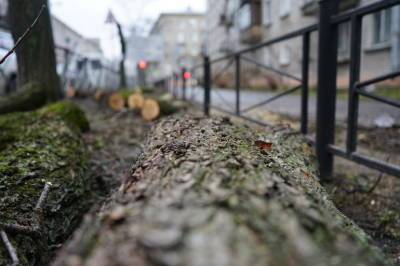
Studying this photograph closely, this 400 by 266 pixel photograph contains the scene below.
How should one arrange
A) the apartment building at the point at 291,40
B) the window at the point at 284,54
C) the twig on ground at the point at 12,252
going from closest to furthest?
the twig on ground at the point at 12,252
the apartment building at the point at 291,40
the window at the point at 284,54

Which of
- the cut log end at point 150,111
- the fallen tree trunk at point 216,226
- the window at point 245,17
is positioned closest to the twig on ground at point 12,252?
the fallen tree trunk at point 216,226

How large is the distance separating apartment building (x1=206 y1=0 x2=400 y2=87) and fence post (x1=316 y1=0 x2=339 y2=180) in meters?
1.13

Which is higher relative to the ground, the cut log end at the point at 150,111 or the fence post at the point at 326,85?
the fence post at the point at 326,85

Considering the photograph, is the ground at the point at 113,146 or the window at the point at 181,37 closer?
the ground at the point at 113,146

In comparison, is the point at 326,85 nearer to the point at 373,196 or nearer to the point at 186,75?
the point at 373,196

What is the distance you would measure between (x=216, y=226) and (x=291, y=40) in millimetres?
15955

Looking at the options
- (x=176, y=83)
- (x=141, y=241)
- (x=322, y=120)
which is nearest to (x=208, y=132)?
(x=141, y=241)

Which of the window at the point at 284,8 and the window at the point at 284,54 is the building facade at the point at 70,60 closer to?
the window at the point at 284,54

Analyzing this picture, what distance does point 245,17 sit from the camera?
82.1ft

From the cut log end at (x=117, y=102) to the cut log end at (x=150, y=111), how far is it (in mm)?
1275

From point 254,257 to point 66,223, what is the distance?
1.45m

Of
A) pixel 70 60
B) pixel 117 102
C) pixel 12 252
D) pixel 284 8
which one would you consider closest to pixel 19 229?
pixel 12 252

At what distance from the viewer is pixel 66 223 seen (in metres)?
1.97

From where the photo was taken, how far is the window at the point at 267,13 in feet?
72.5
